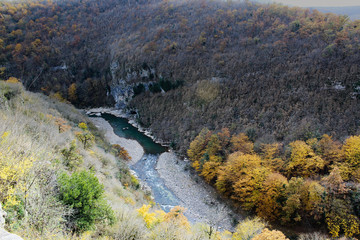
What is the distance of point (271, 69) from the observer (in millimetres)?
42812

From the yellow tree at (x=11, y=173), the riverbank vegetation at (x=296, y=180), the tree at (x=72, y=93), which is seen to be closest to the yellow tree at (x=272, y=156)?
the riverbank vegetation at (x=296, y=180)

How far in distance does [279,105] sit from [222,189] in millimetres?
19364

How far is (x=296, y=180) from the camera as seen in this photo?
21.6 meters

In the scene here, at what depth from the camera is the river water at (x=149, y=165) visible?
87.1ft

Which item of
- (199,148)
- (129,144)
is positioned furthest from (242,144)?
(129,144)

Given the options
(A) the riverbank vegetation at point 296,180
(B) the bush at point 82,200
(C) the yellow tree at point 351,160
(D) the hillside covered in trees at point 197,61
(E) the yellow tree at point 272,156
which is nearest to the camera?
(B) the bush at point 82,200

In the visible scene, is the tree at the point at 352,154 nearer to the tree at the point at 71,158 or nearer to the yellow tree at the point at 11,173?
the tree at the point at 71,158

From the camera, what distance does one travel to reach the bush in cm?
828

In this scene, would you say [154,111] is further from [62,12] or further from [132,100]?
[62,12]

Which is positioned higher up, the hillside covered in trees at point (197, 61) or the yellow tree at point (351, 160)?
the hillside covered in trees at point (197, 61)

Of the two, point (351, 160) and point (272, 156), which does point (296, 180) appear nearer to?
point (272, 156)

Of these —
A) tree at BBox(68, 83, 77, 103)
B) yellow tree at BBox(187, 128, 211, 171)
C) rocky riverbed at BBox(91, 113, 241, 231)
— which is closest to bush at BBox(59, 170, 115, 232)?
rocky riverbed at BBox(91, 113, 241, 231)

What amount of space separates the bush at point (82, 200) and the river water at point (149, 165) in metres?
16.9

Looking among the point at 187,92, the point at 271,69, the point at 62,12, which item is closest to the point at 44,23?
the point at 62,12
